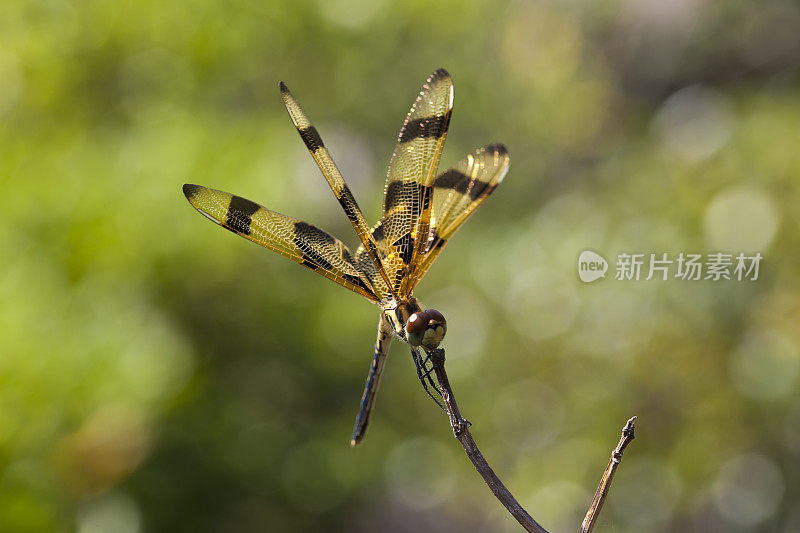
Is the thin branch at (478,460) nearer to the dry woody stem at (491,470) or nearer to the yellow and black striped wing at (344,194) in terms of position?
the dry woody stem at (491,470)

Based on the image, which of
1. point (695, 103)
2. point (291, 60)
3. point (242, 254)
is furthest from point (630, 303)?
point (291, 60)

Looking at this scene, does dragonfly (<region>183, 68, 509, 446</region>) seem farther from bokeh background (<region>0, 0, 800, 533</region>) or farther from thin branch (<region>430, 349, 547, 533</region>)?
bokeh background (<region>0, 0, 800, 533</region>)

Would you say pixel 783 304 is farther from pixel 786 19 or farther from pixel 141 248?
pixel 141 248

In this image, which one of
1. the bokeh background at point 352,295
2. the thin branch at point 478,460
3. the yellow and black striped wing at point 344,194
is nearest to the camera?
the thin branch at point 478,460

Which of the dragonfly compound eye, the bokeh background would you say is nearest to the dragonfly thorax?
the dragonfly compound eye

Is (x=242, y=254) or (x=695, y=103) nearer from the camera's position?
(x=242, y=254)

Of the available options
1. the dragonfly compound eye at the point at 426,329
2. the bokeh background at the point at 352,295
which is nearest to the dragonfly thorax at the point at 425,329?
the dragonfly compound eye at the point at 426,329

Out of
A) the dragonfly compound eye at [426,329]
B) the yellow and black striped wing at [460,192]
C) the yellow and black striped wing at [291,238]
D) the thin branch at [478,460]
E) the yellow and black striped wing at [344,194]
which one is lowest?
the thin branch at [478,460]
